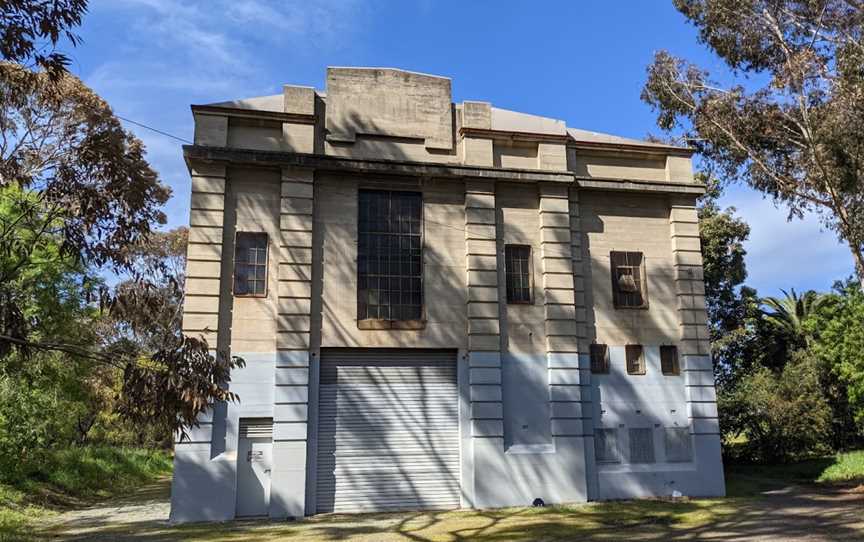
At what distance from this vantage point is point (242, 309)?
720 inches

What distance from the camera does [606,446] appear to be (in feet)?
65.5

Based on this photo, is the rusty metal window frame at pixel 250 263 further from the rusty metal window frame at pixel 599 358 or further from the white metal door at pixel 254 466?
the rusty metal window frame at pixel 599 358

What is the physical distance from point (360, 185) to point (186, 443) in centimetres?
827

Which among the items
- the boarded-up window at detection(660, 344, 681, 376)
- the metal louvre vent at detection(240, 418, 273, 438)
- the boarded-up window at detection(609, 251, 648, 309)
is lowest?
the metal louvre vent at detection(240, 418, 273, 438)

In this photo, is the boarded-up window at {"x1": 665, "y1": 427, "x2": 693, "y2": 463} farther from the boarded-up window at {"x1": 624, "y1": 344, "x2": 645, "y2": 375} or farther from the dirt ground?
the boarded-up window at {"x1": 624, "y1": 344, "x2": 645, "y2": 375}

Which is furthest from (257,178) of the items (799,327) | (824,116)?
(799,327)

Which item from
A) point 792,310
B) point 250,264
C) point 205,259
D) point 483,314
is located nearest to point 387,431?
point 483,314

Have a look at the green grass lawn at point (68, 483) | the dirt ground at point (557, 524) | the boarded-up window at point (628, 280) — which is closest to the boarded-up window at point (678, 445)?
the dirt ground at point (557, 524)

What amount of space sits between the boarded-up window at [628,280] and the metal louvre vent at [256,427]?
35.2 ft

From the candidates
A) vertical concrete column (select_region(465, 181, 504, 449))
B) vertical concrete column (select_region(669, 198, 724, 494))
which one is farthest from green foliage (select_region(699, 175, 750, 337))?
vertical concrete column (select_region(465, 181, 504, 449))

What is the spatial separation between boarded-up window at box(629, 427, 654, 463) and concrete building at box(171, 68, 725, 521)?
6 centimetres

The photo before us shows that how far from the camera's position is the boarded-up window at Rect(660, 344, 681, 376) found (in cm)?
2094

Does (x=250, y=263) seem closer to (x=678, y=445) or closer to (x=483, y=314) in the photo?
(x=483, y=314)

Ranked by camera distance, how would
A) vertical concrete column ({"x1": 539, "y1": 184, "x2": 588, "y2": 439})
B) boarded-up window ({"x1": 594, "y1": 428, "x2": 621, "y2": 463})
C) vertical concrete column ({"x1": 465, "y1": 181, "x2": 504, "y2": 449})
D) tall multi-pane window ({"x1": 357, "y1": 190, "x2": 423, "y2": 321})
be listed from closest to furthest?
vertical concrete column ({"x1": 465, "y1": 181, "x2": 504, "y2": 449})
tall multi-pane window ({"x1": 357, "y1": 190, "x2": 423, "y2": 321})
vertical concrete column ({"x1": 539, "y1": 184, "x2": 588, "y2": 439})
boarded-up window ({"x1": 594, "y1": 428, "x2": 621, "y2": 463})
